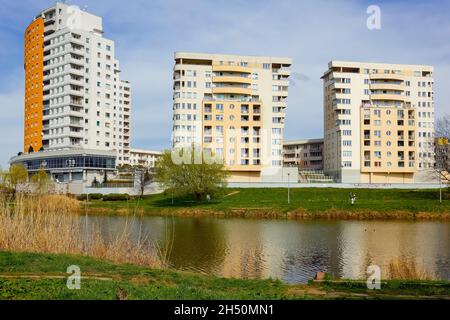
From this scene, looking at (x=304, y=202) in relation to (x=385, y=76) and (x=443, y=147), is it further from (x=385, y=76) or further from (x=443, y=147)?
(x=385, y=76)

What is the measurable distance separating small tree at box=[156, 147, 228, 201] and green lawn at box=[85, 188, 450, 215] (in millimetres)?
1840

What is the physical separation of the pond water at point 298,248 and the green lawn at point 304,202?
9.39 metres

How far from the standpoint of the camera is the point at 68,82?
97500mm

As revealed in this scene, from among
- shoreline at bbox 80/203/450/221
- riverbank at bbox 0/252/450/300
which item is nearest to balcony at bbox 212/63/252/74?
Result: shoreline at bbox 80/203/450/221

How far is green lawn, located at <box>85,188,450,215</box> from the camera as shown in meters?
51.4

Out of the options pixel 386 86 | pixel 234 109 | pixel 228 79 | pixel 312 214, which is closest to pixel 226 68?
pixel 228 79

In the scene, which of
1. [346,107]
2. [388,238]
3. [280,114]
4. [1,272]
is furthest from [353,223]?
[346,107]

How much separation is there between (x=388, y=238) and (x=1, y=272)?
87.0 ft

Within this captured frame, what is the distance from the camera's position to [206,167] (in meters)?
59.7

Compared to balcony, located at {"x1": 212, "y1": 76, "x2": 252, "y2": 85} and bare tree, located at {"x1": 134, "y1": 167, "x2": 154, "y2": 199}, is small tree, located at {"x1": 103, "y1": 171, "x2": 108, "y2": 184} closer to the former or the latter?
bare tree, located at {"x1": 134, "y1": 167, "x2": 154, "y2": 199}

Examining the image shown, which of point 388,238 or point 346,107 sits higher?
point 346,107

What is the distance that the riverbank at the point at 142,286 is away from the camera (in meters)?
10.0
